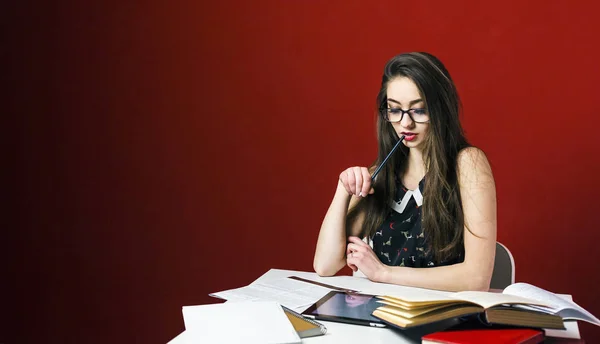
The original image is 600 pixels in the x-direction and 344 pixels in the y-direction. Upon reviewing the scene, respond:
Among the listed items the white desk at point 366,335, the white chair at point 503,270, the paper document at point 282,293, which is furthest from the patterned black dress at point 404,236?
the white desk at point 366,335

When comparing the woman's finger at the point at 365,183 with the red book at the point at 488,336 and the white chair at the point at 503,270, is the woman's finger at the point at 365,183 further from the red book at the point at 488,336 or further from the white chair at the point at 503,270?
the red book at the point at 488,336

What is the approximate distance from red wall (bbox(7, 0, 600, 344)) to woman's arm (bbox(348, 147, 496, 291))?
0.99 metres

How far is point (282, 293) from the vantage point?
1.70 metres

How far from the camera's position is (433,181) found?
2066 mm

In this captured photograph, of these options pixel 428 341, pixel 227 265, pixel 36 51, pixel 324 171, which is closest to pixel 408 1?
pixel 324 171

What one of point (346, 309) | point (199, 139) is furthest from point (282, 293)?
point (199, 139)

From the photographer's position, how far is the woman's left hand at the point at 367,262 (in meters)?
1.88

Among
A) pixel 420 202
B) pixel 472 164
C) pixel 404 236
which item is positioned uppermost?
pixel 472 164

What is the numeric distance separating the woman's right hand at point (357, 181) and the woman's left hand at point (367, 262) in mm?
197

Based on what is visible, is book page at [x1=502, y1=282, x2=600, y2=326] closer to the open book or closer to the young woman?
the open book

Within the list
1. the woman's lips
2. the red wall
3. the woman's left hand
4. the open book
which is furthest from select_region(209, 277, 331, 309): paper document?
the red wall

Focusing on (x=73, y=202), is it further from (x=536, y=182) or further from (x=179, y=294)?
(x=536, y=182)

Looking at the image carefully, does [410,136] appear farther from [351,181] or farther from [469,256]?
[469,256]

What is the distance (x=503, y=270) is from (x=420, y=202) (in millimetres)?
320
